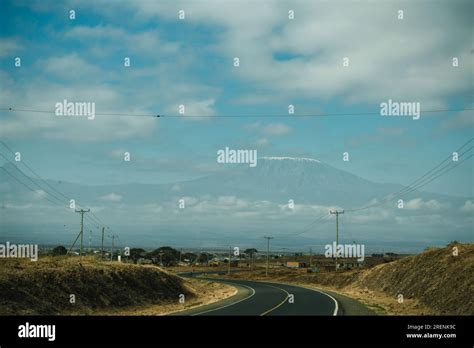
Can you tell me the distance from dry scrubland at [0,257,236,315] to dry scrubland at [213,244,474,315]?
16.2 m

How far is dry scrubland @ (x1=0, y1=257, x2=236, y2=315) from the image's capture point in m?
28.6

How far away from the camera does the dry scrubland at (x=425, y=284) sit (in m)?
30.9

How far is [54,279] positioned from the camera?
111 feet

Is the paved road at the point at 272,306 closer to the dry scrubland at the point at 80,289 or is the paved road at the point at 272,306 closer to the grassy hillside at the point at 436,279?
the dry scrubland at the point at 80,289

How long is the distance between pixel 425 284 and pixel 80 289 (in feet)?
84.8

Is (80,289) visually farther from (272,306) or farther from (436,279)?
(436,279)

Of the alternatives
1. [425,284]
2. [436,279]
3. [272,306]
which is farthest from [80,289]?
[425,284]

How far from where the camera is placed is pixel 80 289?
35.3 meters

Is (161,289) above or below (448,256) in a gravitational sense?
below

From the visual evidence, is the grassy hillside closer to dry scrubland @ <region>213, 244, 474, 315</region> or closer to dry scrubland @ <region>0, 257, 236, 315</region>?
dry scrubland @ <region>213, 244, 474, 315</region>

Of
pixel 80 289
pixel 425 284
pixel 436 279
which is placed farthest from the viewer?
pixel 425 284
